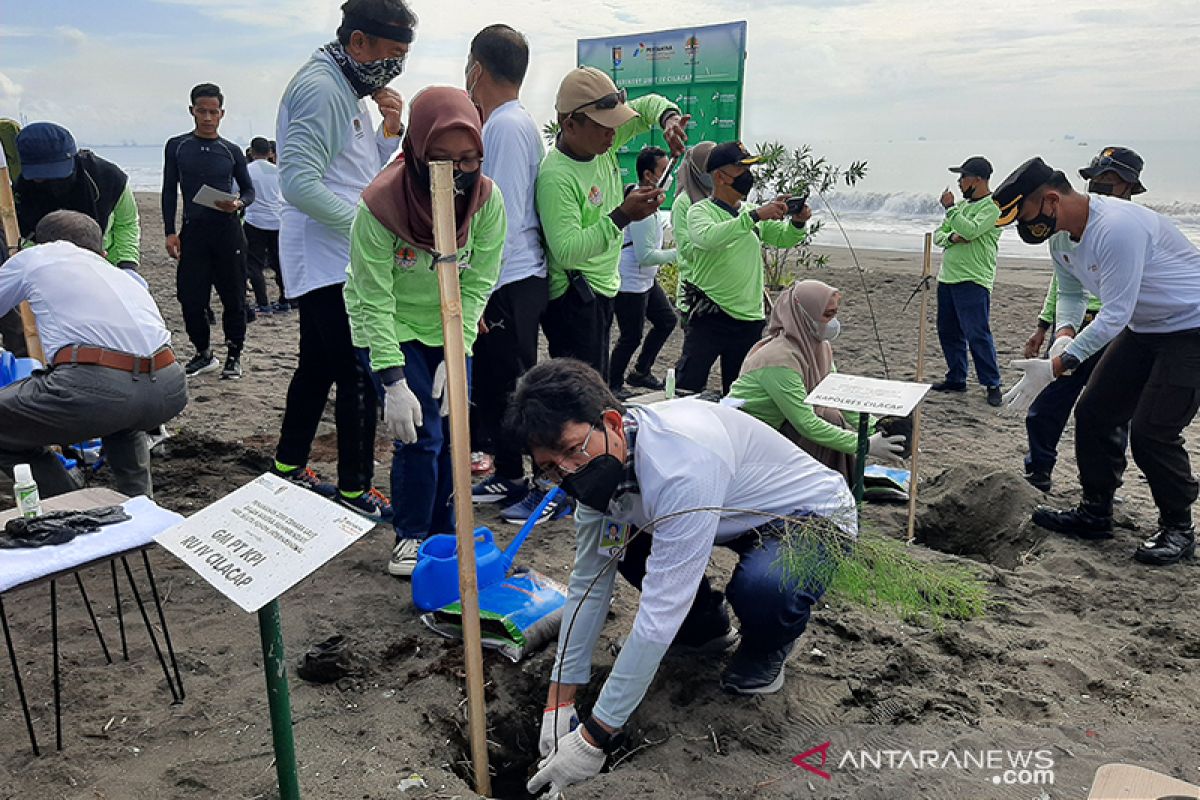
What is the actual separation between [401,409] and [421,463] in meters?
0.34

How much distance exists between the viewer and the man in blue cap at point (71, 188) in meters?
4.85

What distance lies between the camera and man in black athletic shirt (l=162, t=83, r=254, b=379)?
20.2 feet

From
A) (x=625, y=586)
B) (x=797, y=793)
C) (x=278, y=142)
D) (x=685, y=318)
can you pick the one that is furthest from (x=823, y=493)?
(x=685, y=318)

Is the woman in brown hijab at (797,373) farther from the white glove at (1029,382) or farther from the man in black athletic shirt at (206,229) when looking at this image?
the man in black athletic shirt at (206,229)

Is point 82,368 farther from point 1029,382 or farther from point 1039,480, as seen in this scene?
point 1039,480

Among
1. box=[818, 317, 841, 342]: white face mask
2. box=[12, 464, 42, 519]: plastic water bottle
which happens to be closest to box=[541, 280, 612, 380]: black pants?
box=[818, 317, 841, 342]: white face mask

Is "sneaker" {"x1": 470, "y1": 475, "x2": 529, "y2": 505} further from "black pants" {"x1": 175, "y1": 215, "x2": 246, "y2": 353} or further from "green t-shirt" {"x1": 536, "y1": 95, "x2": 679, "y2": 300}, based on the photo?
"black pants" {"x1": 175, "y1": 215, "x2": 246, "y2": 353}

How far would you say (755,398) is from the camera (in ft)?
12.9

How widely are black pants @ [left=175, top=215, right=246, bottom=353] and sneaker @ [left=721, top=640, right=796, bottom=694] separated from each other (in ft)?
16.0

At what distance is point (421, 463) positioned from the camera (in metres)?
3.35

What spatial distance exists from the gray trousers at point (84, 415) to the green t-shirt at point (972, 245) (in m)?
5.47

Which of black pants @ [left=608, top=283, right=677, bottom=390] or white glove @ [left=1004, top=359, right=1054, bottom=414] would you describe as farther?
black pants @ [left=608, top=283, right=677, bottom=390]

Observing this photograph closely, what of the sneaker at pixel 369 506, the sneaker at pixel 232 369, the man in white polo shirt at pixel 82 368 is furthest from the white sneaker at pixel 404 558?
the sneaker at pixel 232 369

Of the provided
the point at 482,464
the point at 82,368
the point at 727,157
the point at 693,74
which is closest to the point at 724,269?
the point at 727,157
